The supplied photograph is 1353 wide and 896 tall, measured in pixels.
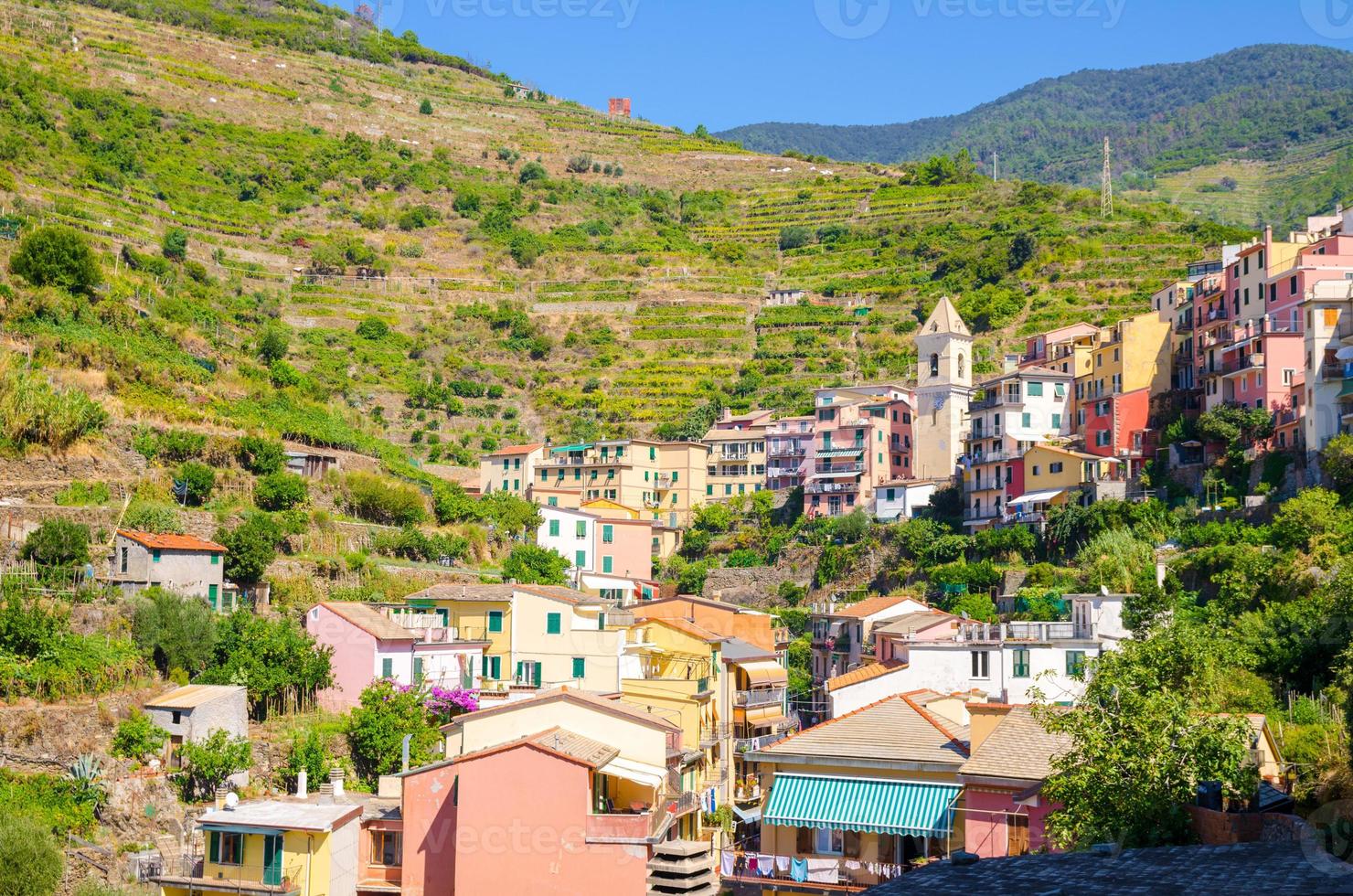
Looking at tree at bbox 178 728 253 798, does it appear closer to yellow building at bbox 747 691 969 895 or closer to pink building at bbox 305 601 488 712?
pink building at bbox 305 601 488 712

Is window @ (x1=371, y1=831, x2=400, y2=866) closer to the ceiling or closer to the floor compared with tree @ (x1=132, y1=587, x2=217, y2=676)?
closer to the floor

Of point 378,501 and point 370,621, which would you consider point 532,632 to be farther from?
point 378,501

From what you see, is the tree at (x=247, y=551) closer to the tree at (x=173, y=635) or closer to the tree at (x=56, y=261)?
the tree at (x=173, y=635)

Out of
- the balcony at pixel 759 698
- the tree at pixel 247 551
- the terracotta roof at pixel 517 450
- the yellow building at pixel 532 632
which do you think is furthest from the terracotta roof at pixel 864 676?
the terracotta roof at pixel 517 450

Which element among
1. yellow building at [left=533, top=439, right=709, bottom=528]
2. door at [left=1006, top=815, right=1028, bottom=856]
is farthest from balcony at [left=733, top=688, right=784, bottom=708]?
yellow building at [left=533, top=439, right=709, bottom=528]

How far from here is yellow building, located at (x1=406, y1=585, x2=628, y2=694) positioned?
42.3m

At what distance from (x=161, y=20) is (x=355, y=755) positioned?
134954 mm

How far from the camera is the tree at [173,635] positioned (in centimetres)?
4028

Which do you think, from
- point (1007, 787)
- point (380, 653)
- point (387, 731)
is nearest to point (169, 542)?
point (380, 653)

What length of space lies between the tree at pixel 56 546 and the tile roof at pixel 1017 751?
2643 centimetres

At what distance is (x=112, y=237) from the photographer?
83.9 meters

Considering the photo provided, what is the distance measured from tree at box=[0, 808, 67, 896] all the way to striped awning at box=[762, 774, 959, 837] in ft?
49.9

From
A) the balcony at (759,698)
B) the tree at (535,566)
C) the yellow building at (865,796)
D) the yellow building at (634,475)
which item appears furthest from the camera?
the yellow building at (634,475)

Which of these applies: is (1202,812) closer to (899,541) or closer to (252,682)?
(252,682)
